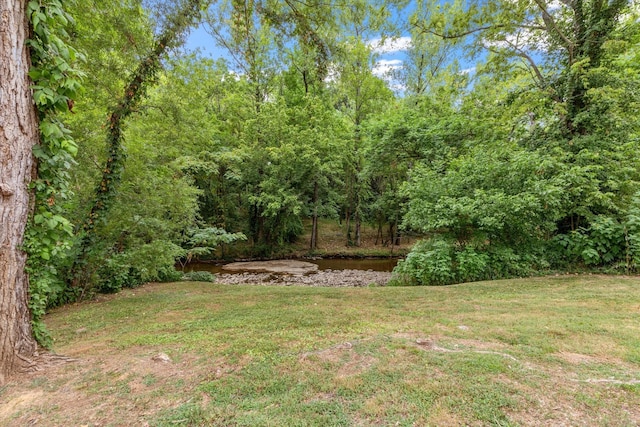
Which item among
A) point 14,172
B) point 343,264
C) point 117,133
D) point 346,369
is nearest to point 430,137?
point 343,264

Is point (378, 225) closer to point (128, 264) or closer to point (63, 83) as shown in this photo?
point (128, 264)

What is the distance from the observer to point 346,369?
2.22m

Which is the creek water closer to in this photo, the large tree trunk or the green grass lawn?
the green grass lawn

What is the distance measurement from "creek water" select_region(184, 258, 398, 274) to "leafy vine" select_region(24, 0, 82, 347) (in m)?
9.26

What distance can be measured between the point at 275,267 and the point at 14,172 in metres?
10.2

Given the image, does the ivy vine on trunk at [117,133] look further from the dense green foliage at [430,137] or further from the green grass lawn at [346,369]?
the green grass lawn at [346,369]

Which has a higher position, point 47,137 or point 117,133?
point 117,133

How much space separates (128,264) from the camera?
5.91 m

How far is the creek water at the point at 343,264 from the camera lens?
12.3m

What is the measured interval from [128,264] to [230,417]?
537 centimetres

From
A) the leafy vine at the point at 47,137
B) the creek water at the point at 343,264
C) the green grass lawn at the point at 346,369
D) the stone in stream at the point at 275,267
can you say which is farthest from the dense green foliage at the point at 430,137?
the creek water at the point at 343,264

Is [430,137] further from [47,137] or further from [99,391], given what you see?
[99,391]

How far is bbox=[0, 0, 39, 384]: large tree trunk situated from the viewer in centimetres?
211

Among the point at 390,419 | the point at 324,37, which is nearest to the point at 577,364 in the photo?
the point at 390,419
